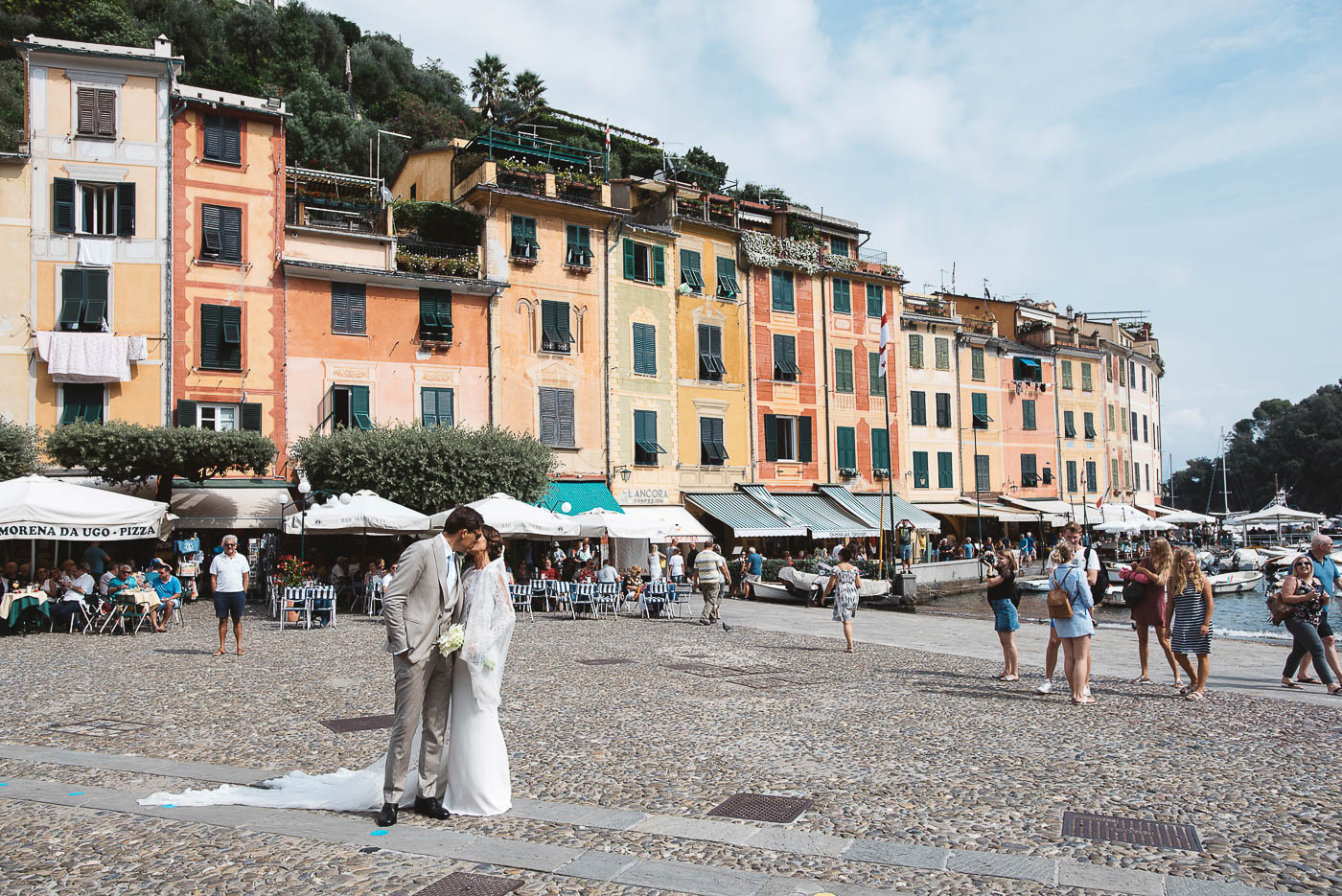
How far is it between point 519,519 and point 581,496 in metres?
10.0

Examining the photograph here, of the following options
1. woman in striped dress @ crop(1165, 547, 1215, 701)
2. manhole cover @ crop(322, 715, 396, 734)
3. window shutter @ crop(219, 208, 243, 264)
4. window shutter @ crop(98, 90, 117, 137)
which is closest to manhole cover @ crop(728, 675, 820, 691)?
woman in striped dress @ crop(1165, 547, 1215, 701)

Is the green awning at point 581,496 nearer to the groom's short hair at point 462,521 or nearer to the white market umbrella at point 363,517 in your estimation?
the white market umbrella at point 363,517

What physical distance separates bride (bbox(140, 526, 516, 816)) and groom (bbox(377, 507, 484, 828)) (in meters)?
0.09

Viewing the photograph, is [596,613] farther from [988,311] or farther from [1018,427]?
[988,311]

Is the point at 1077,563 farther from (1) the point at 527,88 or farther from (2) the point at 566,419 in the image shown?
(1) the point at 527,88

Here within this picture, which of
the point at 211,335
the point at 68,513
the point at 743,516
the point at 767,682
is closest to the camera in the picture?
the point at 767,682

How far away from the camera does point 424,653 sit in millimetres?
6062

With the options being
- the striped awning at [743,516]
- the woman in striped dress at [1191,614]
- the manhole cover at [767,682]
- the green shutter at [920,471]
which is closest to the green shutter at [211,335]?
the striped awning at [743,516]

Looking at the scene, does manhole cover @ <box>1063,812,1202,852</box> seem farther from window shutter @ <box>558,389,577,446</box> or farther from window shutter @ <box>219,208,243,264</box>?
window shutter @ <box>219,208,243,264</box>

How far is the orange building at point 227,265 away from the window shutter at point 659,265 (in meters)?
12.5

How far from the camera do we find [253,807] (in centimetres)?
629

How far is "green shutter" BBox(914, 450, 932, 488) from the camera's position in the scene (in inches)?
1658

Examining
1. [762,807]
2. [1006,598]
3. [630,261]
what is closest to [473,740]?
[762,807]

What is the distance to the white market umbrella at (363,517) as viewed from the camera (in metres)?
20.2
